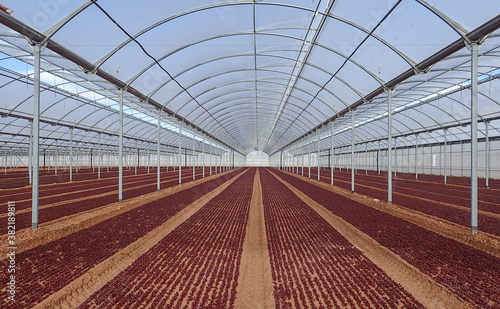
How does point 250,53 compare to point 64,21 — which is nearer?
point 64,21

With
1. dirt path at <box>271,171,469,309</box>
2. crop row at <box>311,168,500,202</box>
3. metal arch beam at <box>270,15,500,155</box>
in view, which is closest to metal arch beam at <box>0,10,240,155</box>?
dirt path at <box>271,171,469,309</box>

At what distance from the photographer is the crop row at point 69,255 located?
4484 mm

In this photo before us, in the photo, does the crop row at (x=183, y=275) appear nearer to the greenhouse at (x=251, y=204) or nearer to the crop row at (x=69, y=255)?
the greenhouse at (x=251, y=204)

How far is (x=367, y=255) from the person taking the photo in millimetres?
6148

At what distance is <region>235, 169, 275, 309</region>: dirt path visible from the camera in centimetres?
419

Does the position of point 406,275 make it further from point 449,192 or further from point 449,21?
point 449,192

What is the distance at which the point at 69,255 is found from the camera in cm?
591

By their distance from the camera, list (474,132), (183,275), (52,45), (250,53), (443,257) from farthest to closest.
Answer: (250,53), (52,45), (474,132), (443,257), (183,275)

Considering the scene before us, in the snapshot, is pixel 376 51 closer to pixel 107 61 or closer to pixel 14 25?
pixel 107 61

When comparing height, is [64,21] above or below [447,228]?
above

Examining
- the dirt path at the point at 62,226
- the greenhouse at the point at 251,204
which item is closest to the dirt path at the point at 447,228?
the greenhouse at the point at 251,204

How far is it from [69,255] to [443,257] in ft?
27.8

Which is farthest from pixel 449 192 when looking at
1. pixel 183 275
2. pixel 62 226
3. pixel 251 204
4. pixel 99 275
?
pixel 62 226

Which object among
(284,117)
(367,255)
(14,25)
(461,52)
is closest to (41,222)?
(14,25)
